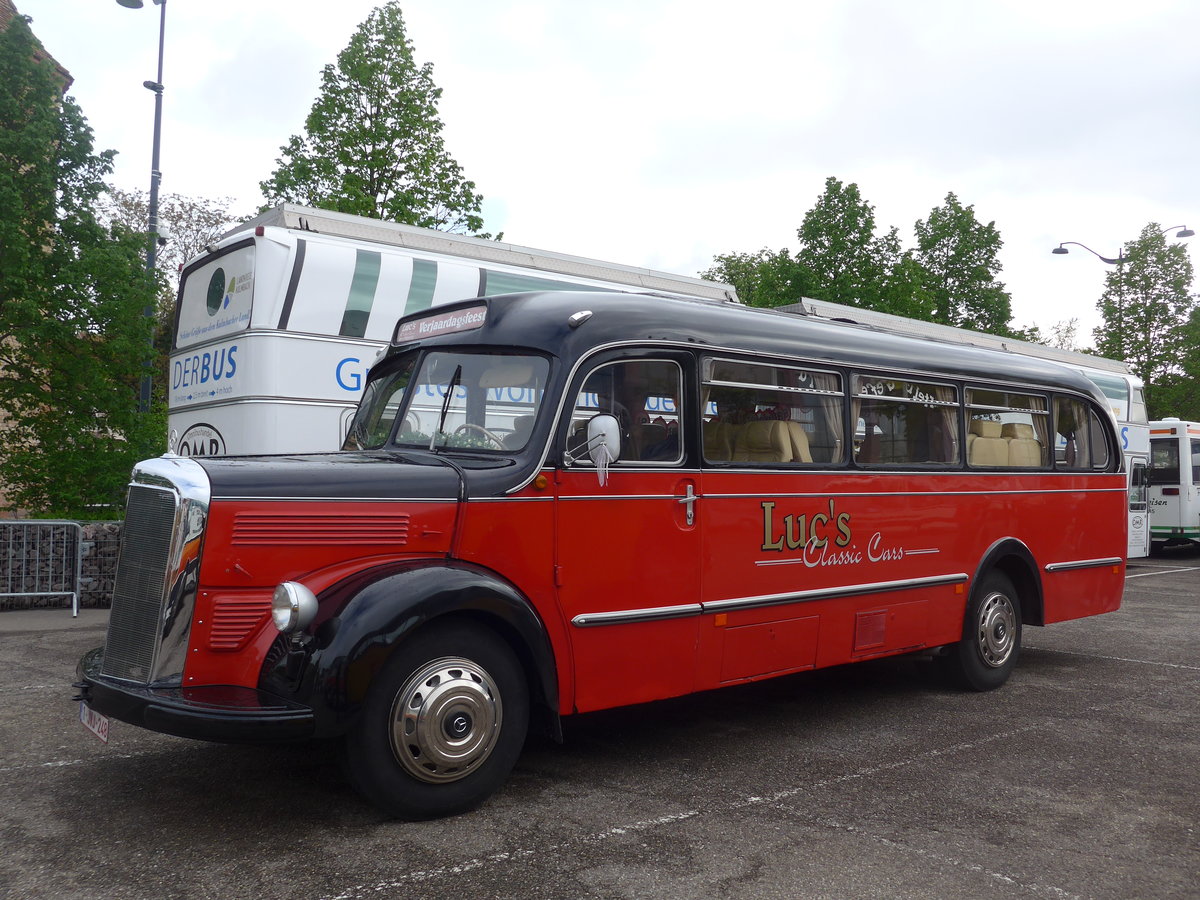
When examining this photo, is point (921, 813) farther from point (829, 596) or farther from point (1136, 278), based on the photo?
point (1136, 278)

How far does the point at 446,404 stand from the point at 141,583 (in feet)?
5.57

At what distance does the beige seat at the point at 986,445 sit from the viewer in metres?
7.85

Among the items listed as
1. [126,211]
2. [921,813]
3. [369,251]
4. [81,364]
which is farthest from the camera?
[126,211]

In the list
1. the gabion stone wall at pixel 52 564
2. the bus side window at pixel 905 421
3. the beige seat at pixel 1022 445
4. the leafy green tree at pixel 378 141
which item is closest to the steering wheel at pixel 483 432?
the bus side window at pixel 905 421

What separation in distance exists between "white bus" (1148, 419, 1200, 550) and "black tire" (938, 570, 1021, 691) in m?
17.3

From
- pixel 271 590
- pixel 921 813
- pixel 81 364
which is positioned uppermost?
pixel 81 364

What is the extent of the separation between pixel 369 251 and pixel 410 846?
664 centimetres

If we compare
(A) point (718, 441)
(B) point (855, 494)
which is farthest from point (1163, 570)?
(A) point (718, 441)

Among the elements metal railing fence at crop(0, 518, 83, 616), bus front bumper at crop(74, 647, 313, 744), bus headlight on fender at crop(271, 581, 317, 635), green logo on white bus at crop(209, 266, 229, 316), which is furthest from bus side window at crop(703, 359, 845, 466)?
metal railing fence at crop(0, 518, 83, 616)

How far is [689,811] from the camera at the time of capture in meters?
4.93

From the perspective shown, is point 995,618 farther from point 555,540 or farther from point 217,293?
point 217,293

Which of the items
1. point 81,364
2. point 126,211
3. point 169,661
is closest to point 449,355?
point 169,661

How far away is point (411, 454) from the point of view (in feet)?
17.9

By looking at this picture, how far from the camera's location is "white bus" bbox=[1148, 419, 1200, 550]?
23.0 meters
